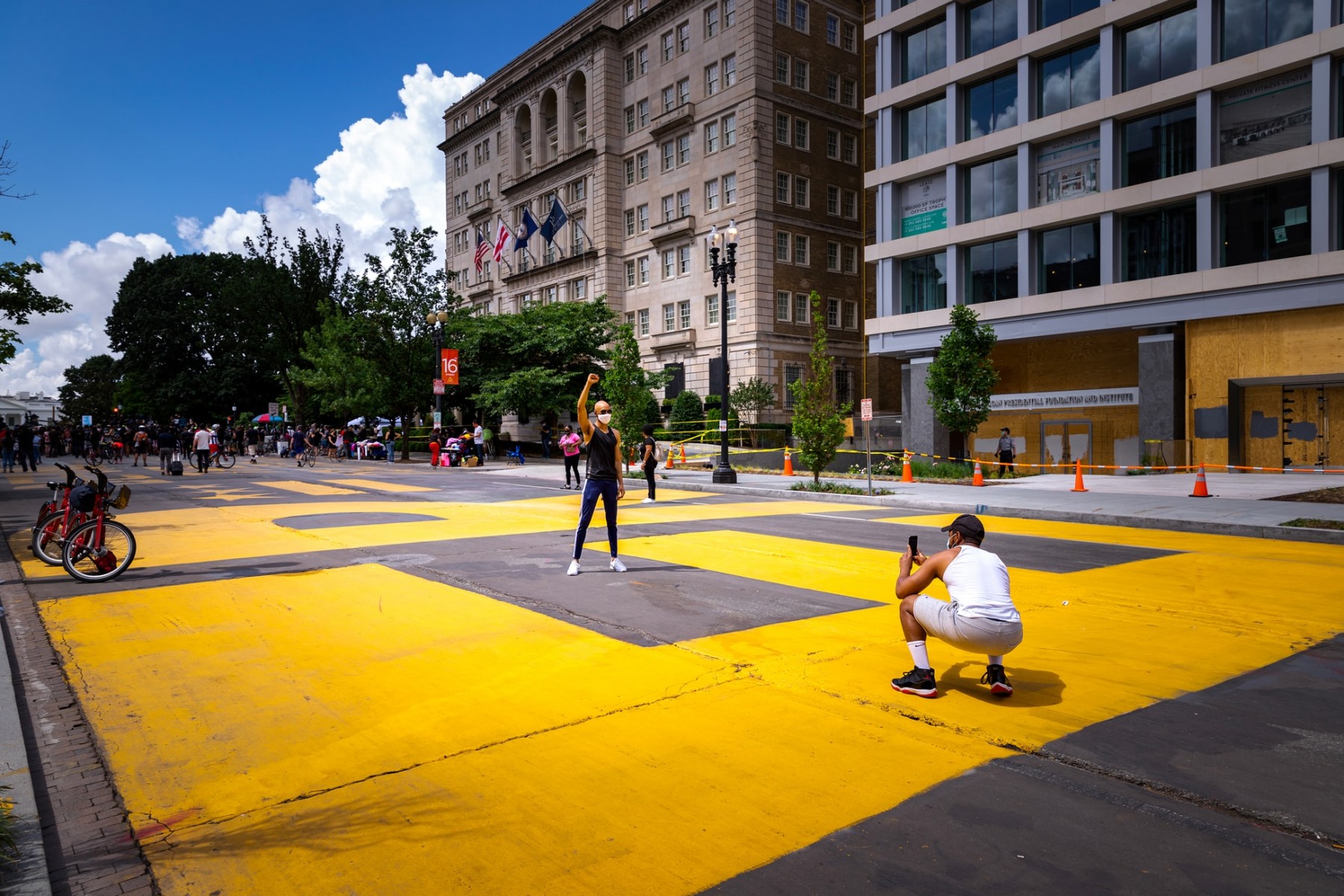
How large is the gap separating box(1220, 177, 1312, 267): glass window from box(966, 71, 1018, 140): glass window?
383 inches

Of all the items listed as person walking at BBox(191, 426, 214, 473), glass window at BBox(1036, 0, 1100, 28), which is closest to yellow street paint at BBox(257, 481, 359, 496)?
person walking at BBox(191, 426, 214, 473)

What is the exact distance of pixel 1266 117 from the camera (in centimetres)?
2830

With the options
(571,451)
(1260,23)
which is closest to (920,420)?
(1260,23)

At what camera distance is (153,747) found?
4.51 meters

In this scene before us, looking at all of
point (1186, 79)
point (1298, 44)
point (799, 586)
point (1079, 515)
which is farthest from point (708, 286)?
point (799, 586)

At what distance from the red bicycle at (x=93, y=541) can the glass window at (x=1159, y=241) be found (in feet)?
106

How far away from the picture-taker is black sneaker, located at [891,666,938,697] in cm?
524

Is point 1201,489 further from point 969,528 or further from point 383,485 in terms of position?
point 383,485

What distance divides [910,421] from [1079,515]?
22753mm

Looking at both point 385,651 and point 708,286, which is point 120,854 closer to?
point 385,651

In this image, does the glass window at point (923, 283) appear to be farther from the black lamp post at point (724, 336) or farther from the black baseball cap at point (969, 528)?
the black baseball cap at point (969, 528)

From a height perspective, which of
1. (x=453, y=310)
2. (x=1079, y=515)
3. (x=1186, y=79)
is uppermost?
(x=1186, y=79)

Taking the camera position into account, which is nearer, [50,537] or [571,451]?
[50,537]

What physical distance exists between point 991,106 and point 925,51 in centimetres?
477
